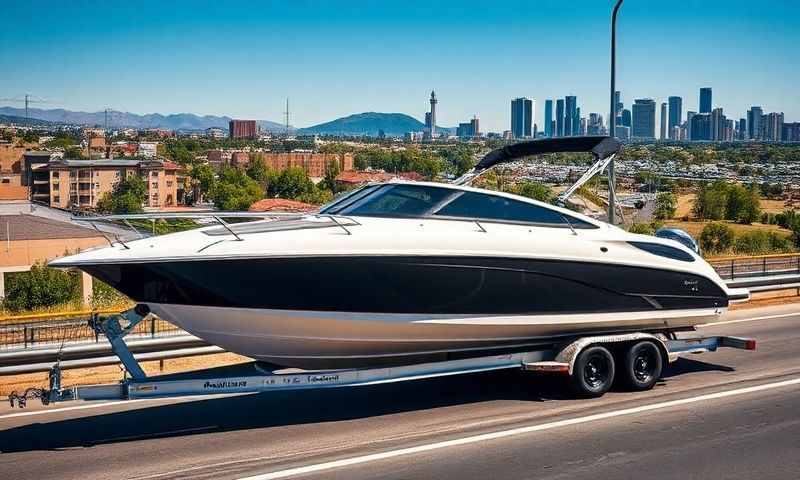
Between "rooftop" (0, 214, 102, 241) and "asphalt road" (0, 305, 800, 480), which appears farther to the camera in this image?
"rooftop" (0, 214, 102, 241)

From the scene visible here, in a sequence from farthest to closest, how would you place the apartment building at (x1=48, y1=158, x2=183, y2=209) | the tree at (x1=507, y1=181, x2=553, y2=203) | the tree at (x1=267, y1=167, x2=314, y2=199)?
1. the tree at (x1=267, y1=167, x2=314, y2=199)
2. the apartment building at (x1=48, y1=158, x2=183, y2=209)
3. the tree at (x1=507, y1=181, x2=553, y2=203)

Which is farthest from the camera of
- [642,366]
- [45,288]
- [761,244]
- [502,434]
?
[761,244]

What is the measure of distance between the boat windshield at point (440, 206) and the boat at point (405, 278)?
16 millimetres

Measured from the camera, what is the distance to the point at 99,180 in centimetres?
12425

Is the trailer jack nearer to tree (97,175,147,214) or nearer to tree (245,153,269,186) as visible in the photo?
tree (97,175,147,214)

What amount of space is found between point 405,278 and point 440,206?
110cm

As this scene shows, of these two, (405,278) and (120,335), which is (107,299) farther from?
(405,278)

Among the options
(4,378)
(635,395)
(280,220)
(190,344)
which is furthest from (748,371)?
(4,378)

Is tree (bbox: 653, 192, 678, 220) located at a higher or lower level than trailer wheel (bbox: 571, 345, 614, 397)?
higher

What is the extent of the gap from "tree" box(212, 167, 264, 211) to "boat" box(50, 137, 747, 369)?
3663 inches

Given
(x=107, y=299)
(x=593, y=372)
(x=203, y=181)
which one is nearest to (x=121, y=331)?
(x=593, y=372)

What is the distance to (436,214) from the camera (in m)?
9.34

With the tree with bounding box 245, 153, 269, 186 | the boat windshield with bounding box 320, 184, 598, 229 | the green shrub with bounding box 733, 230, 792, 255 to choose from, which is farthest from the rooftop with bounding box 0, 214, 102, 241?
the tree with bounding box 245, 153, 269, 186

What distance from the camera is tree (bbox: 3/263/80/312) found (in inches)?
1495
